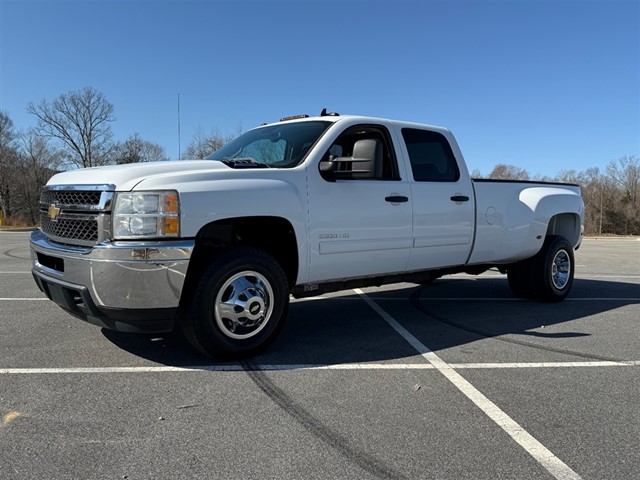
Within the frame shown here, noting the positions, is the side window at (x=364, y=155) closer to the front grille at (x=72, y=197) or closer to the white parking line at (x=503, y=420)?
the white parking line at (x=503, y=420)

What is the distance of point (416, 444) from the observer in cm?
277

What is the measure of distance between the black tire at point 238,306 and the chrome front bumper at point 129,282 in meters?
0.22

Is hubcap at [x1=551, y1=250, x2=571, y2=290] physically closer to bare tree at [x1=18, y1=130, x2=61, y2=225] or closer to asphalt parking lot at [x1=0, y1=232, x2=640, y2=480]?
asphalt parking lot at [x1=0, y1=232, x2=640, y2=480]

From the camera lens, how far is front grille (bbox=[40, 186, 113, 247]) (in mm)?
3672

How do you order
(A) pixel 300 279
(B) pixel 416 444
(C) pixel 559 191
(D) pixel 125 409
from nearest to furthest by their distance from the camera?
(B) pixel 416 444 < (D) pixel 125 409 < (A) pixel 300 279 < (C) pixel 559 191

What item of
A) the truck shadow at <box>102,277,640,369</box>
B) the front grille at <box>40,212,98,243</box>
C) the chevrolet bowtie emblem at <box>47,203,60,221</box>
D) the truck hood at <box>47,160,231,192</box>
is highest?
the truck hood at <box>47,160,231,192</box>

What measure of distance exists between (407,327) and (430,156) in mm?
1941

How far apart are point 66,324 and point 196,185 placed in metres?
2.60

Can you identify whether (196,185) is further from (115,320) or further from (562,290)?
(562,290)

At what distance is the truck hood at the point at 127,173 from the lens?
3.69 metres

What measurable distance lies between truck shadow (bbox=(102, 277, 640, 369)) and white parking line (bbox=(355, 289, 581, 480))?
130 mm


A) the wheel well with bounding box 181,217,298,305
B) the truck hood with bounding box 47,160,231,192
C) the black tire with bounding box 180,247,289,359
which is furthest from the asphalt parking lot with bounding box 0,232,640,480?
the truck hood with bounding box 47,160,231,192

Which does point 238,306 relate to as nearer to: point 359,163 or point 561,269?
point 359,163

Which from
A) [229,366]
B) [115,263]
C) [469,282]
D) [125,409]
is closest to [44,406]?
[125,409]
